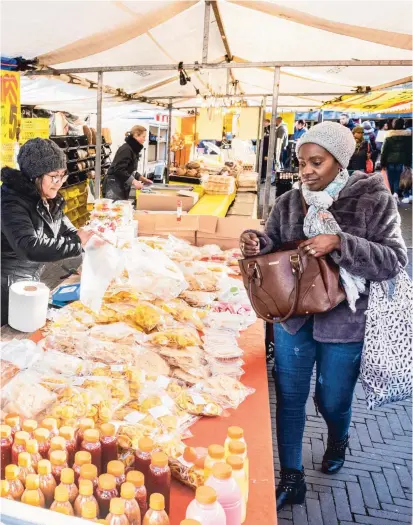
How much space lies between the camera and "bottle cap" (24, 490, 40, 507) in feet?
3.62

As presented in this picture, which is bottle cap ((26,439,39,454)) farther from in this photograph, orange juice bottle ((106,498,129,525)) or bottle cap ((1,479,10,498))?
orange juice bottle ((106,498,129,525))

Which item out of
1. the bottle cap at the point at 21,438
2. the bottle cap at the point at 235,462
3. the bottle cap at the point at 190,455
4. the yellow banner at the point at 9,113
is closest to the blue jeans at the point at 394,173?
the yellow banner at the point at 9,113

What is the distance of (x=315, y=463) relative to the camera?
3.09 m

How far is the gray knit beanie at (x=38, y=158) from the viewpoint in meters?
2.75

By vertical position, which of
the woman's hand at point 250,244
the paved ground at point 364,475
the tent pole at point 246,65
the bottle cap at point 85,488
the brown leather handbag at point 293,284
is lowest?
the paved ground at point 364,475

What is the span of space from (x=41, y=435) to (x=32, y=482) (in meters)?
0.16

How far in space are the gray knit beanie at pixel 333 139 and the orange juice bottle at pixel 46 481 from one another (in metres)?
1.73

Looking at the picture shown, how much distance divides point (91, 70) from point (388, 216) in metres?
3.22

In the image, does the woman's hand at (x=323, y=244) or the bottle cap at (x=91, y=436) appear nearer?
the bottle cap at (x=91, y=436)

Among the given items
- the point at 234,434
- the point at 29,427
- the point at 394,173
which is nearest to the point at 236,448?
the point at 234,434

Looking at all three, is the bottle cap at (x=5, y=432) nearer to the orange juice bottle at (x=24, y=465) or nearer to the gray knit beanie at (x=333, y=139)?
the orange juice bottle at (x=24, y=465)

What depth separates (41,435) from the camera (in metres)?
1.30

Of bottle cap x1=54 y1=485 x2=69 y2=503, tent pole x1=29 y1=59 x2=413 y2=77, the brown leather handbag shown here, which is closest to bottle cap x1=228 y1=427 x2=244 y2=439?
bottle cap x1=54 y1=485 x2=69 y2=503

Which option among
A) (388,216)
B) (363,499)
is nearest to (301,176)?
(388,216)
